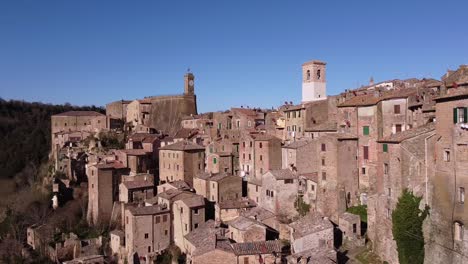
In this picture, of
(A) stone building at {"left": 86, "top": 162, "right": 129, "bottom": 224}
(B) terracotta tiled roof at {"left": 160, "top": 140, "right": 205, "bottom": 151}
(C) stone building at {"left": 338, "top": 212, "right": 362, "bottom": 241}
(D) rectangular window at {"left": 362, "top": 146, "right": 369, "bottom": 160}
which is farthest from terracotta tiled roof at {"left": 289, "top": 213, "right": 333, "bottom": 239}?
(A) stone building at {"left": 86, "top": 162, "right": 129, "bottom": 224}

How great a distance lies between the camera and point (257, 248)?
102ft

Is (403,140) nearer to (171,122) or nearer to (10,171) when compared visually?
(171,122)

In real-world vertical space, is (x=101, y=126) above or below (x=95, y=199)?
above

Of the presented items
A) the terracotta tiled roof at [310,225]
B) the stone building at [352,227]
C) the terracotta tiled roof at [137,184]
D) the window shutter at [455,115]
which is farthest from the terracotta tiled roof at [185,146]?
the window shutter at [455,115]

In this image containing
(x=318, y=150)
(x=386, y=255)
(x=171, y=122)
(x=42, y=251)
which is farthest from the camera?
(x=171, y=122)

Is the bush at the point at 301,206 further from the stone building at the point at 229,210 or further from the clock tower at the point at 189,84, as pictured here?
the clock tower at the point at 189,84

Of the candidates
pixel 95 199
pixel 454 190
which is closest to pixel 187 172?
pixel 95 199

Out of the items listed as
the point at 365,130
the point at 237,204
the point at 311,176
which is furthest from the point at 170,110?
the point at 365,130

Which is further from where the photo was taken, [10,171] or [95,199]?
[10,171]

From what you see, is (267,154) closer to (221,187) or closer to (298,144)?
(298,144)

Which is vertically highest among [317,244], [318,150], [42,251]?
[318,150]

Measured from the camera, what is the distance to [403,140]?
2506 centimetres

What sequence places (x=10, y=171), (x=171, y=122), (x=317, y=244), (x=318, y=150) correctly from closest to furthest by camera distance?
(x=317, y=244) < (x=318, y=150) < (x=171, y=122) < (x=10, y=171)

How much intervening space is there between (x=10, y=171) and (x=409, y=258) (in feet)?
236
